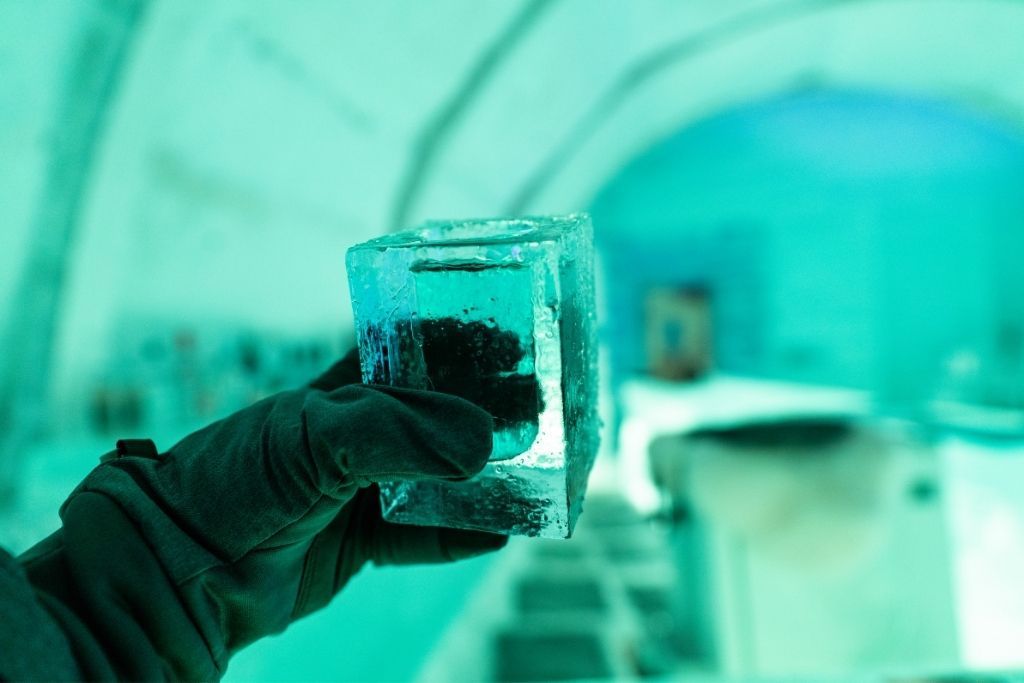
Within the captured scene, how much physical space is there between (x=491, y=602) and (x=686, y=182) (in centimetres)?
580

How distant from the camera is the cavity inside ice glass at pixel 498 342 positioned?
564 mm

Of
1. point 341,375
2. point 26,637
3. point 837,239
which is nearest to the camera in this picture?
point 26,637

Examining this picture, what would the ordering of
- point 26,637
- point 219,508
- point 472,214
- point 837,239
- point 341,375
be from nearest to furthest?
point 26,637 → point 219,508 → point 341,375 → point 472,214 → point 837,239

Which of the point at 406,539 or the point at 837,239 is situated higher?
the point at 837,239

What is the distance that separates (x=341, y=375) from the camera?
0.73 m

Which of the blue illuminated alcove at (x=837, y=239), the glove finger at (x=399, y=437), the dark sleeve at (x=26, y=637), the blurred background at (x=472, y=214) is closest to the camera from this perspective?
the dark sleeve at (x=26, y=637)

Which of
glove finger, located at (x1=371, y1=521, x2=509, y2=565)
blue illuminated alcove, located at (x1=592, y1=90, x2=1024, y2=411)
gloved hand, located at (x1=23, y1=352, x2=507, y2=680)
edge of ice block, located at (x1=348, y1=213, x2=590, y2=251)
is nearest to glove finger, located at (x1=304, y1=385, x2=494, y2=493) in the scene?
gloved hand, located at (x1=23, y1=352, x2=507, y2=680)

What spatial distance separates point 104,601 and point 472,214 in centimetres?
420

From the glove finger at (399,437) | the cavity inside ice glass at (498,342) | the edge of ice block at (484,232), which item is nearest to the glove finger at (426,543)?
the cavity inside ice glass at (498,342)

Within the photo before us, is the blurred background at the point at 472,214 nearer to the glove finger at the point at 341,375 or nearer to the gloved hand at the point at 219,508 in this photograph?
the gloved hand at the point at 219,508

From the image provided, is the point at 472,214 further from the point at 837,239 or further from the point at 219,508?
the point at 837,239

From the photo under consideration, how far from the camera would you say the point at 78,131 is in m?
1.58

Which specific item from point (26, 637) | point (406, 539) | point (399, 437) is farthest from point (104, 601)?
point (406, 539)

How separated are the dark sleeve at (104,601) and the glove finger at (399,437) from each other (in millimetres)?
153
